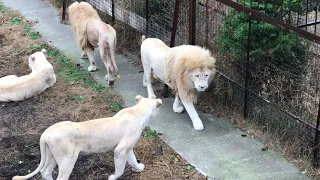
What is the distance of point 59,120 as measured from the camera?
667cm

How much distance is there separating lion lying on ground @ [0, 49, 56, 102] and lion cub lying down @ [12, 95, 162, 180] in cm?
222

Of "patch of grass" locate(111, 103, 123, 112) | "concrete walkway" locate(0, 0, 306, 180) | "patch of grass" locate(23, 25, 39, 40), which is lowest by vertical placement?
"concrete walkway" locate(0, 0, 306, 180)

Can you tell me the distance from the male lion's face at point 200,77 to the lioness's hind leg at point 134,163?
1.19m

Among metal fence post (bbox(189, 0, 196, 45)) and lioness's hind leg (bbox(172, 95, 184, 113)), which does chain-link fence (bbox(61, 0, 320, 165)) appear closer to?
metal fence post (bbox(189, 0, 196, 45))

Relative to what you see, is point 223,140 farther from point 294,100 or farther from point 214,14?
point 214,14

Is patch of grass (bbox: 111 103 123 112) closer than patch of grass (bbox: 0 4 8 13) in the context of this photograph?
Yes

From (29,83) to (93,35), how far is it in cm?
124

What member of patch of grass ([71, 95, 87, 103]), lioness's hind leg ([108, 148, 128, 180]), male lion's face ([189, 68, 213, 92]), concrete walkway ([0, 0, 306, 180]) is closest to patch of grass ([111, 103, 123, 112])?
concrete walkway ([0, 0, 306, 180])

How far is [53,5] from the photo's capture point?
11367 millimetres

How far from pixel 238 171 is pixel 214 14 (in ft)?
7.04

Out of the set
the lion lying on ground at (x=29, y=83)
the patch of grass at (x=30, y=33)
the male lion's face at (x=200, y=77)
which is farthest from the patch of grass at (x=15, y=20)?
the male lion's face at (x=200, y=77)

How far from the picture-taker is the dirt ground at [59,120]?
5586 millimetres

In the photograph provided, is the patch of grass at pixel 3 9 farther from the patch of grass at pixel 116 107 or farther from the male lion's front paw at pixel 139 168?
the male lion's front paw at pixel 139 168

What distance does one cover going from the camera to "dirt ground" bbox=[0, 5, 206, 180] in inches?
220
